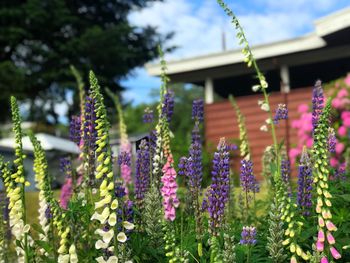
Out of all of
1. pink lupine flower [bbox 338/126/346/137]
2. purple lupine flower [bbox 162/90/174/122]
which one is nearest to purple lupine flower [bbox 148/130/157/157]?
purple lupine flower [bbox 162/90/174/122]

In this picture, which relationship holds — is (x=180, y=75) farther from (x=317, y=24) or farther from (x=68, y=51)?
(x=68, y=51)

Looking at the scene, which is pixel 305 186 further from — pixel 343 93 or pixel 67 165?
pixel 343 93

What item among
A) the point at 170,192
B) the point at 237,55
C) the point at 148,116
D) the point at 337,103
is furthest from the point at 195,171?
the point at 237,55

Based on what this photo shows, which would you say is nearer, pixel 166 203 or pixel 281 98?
pixel 166 203

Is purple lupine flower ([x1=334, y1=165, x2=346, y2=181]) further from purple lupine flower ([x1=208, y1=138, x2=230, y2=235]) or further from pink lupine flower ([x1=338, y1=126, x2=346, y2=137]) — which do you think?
pink lupine flower ([x1=338, y1=126, x2=346, y2=137])

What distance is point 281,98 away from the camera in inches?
651

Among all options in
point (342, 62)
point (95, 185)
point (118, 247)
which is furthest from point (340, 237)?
point (342, 62)

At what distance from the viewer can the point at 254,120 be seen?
17016 mm

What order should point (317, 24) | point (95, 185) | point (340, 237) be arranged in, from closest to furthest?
1. point (340, 237)
2. point (95, 185)
3. point (317, 24)

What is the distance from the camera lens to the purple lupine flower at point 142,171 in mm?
4512

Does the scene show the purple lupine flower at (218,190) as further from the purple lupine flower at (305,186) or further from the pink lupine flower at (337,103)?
the pink lupine flower at (337,103)

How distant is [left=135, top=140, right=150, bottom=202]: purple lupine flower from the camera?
178 inches

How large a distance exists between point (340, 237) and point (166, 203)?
4.37ft

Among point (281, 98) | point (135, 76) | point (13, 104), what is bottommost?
point (13, 104)
